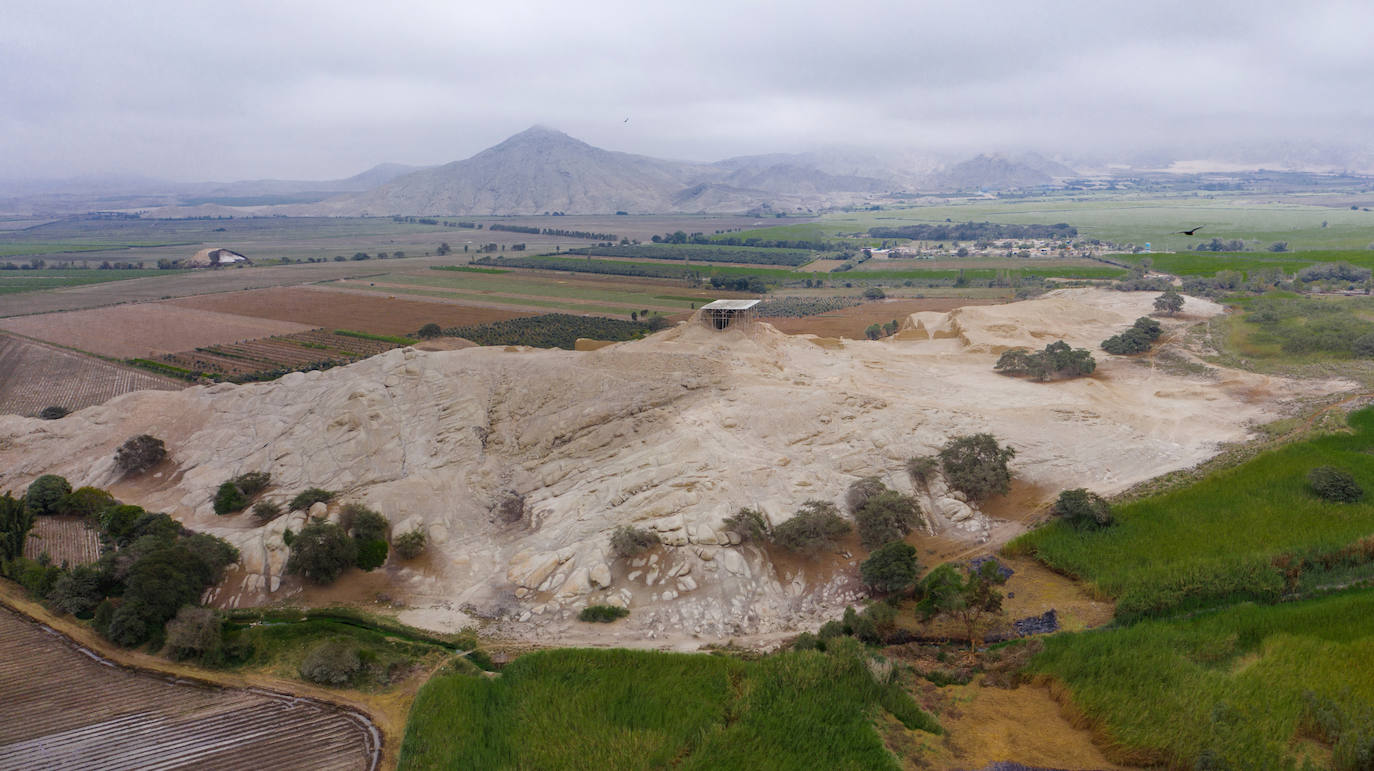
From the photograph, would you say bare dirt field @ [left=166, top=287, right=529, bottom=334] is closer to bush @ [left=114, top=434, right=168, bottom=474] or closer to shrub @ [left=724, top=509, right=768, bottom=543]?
bush @ [left=114, top=434, right=168, bottom=474]

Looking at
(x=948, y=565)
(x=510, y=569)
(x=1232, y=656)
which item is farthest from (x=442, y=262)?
(x=1232, y=656)

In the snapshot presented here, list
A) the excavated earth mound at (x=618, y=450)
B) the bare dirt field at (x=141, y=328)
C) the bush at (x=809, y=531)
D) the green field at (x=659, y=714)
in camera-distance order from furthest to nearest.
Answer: the bare dirt field at (x=141, y=328), the bush at (x=809, y=531), the excavated earth mound at (x=618, y=450), the green field at (x=659, y=714)

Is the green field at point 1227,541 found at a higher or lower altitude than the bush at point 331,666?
higher

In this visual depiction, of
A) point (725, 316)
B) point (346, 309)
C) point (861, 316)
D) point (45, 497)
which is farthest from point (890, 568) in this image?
point (346, 309)

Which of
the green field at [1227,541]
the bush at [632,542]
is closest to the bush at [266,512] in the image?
the bush at [632,542]

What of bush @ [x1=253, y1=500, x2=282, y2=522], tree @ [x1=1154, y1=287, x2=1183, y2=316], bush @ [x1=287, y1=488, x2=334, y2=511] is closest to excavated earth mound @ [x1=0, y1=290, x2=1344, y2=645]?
bush @ [x1=253, y1=500, x2=282, y2=522]

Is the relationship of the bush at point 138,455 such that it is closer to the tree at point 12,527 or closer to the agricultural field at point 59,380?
the tree at point 12,527
